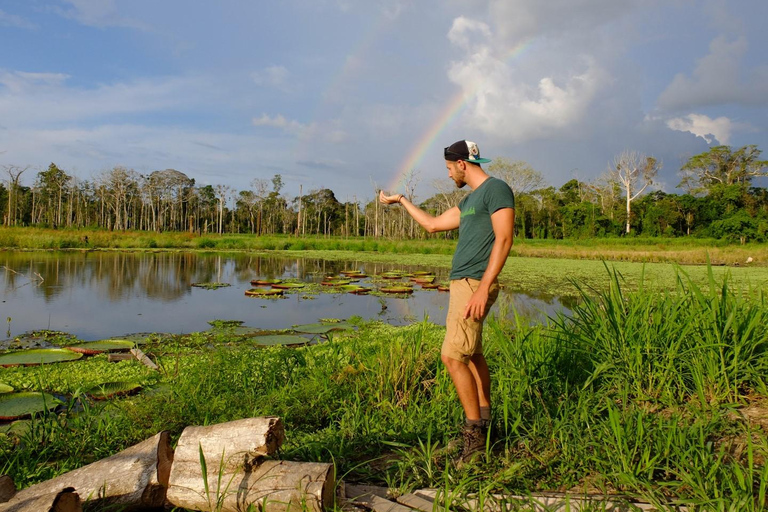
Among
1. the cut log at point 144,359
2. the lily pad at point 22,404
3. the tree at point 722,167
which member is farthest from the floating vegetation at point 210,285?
the tree at point 722,167

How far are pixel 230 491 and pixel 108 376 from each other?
2.89 meters

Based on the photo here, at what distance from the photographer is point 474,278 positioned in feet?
7.98

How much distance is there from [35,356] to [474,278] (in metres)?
4.65

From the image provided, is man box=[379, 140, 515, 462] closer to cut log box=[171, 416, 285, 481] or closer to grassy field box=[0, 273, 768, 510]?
grassy field box=[0, 273, 768, 510]

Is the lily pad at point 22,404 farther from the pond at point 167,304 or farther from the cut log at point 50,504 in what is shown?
the pond at point 167,304

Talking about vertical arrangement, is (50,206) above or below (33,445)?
above

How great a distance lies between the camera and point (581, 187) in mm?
50500

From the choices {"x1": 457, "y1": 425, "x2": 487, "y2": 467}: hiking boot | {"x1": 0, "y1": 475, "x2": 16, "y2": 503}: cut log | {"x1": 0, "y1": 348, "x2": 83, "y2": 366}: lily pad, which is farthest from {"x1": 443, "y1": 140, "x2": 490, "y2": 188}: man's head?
{"x1": 0, "y1": 348, "x2": 83, "y2": 366}: lily pad

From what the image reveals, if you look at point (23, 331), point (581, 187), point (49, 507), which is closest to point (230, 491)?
point (49, 507)

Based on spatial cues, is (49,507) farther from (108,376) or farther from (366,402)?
(108,376)

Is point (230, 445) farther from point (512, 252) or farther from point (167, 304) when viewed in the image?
point (512, 252)

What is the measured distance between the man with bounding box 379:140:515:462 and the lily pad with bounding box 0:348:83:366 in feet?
13.4

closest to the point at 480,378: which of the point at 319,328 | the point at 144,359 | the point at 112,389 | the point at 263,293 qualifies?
the point at 112,389

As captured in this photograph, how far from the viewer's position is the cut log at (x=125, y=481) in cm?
181
